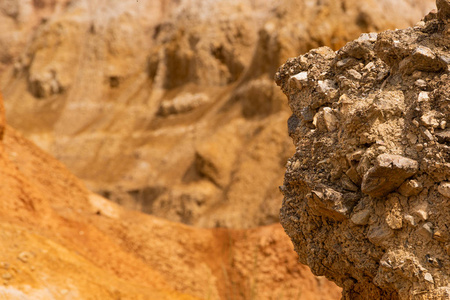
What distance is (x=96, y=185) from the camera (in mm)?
26516

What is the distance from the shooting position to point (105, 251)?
11.9 meters

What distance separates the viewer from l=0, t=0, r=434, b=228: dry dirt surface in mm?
22453

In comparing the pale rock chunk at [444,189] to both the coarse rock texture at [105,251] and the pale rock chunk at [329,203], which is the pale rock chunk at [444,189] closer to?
the pale rock chunk at [329,203]

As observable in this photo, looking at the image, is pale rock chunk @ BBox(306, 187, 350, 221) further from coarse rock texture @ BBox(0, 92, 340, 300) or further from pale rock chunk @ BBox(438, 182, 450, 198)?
coarse rock texture @ BBox(0, 92, 340, 300)

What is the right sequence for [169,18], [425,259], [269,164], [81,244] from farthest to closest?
1. [169,18]
2. [269,164]
3. [81,244]
4. [425,259]

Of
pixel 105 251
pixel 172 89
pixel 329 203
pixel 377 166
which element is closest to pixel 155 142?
pixel 172 89

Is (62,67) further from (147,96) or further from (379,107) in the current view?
(379,107)

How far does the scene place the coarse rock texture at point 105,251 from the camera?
8.46 m

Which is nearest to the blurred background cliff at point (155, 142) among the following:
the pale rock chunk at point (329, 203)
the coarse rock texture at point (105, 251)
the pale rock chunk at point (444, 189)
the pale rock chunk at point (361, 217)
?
the coarse rock texture at point (105, 251)

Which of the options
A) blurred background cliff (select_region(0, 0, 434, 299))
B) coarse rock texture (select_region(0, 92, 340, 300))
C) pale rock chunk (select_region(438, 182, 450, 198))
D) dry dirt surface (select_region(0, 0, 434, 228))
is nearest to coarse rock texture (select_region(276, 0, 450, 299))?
pale rock chunk (select_region(438, 182, 450, 198))

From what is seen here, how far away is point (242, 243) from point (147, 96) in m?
19.8

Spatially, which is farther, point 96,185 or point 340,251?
point 96,185

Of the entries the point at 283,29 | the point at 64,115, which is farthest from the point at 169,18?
the point at 283,29

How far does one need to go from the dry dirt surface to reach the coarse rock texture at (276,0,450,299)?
47.5ft
